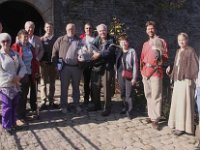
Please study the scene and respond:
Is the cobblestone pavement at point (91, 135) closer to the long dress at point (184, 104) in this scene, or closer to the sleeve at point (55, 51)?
the long dress at point (184, 104)

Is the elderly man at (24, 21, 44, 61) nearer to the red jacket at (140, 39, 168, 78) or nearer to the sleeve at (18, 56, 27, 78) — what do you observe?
the sleeve at (18, 56, 27, 78)

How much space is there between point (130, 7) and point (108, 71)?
5687 millimetres

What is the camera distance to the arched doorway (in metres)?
12.4

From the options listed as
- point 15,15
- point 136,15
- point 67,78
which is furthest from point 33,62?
point 15,15

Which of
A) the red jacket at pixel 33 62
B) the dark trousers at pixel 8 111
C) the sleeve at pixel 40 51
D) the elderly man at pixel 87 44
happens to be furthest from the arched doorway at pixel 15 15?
the dark trousers at pixel 8 111

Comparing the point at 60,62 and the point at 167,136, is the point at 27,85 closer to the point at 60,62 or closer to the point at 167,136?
the point at 60,62

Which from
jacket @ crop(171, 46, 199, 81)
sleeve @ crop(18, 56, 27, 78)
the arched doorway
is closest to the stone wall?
the arched doorway

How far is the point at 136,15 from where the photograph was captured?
12523mm

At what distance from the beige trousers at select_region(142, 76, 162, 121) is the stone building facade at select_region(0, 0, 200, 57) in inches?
190

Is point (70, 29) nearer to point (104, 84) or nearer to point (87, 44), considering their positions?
point (87, 44)

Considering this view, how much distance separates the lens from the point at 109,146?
19.1 ft

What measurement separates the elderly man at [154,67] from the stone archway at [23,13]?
505cm

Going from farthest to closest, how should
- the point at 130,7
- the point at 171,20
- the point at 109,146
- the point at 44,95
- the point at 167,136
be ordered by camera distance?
the point at 171,20
the point at 130,7
the point at 44,95
the point at 167,136
the point at 109,146

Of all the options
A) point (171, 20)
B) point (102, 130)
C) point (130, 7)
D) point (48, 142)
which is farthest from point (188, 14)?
point (48, 142)
